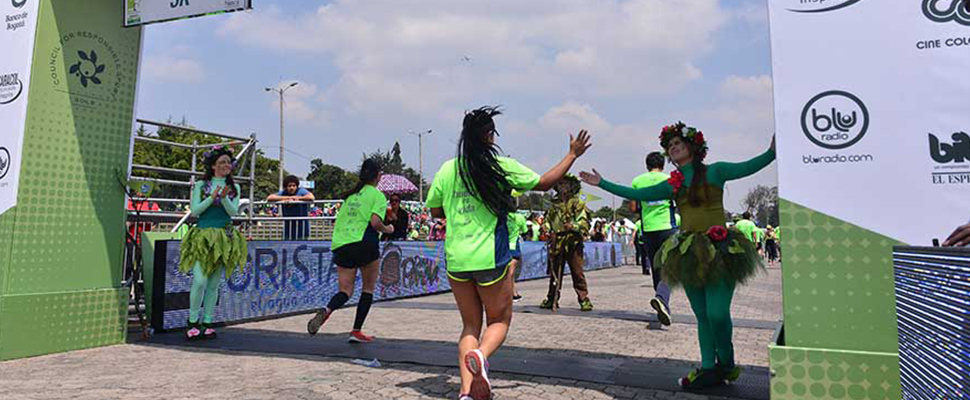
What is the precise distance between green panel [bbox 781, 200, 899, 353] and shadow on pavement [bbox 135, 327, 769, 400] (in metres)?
0.91

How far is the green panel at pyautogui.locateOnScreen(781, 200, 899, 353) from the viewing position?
118 inches

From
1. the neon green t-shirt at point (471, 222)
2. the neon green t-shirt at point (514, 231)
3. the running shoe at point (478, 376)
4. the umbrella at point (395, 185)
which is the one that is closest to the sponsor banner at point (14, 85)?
the neon green t-shirt at point (471, 222)

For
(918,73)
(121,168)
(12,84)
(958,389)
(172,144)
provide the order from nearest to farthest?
(958,389) < (918,73) < (12,84) < (121,168) < (172,144)

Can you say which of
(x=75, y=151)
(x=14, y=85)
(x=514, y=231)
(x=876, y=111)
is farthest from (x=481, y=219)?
(x=14, y=85)

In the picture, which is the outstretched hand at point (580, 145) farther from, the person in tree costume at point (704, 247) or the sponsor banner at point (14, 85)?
the sponsor banner at point (14, 85)

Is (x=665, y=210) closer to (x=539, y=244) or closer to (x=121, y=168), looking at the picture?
(x=121, y=168)

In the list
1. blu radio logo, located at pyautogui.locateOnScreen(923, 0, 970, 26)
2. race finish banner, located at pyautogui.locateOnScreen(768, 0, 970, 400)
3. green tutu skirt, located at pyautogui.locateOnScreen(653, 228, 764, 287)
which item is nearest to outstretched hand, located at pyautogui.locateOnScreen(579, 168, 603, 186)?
green tutu skirt, located at pyautogui.locateOnScreen(653, 228, 764, 287)

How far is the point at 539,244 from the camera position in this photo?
1684cm

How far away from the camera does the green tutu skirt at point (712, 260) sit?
12.7 ft

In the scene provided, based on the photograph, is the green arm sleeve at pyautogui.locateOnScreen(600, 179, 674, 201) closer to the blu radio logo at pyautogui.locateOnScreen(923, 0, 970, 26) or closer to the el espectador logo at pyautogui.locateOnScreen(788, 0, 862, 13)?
the el espectador logo at pyautogui.locateOnScreen(788, 0, 862, 13)

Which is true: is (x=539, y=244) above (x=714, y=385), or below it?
above

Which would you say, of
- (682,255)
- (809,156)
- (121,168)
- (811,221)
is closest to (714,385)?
(682,255)

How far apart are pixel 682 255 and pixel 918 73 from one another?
5.39ft

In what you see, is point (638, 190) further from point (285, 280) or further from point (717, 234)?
point (285, 280)
